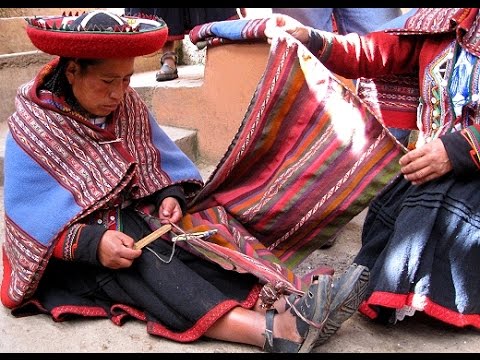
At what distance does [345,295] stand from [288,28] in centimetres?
111

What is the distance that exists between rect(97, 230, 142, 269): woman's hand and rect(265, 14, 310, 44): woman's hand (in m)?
0.98

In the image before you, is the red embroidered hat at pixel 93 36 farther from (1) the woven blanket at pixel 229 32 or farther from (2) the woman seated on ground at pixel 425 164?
(1) the woven blanket at pixel 229 32

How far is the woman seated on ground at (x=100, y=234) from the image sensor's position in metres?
1.93

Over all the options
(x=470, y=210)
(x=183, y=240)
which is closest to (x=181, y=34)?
(x=183, y=240)

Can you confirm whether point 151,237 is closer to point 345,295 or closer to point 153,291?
point 153,291

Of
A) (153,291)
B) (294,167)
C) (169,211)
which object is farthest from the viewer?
(294,167)

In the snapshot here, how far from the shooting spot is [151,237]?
2064 millimetres

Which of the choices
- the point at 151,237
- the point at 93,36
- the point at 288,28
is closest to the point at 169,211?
the point at 151,237

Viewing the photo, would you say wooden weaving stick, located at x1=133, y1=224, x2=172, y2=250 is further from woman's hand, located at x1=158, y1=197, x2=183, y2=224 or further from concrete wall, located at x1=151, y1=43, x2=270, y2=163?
concrete wall, located at x1=151, y1=43, x2=270, y2=163

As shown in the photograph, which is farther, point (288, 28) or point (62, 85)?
point (288, 28)

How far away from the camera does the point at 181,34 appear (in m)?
4.34

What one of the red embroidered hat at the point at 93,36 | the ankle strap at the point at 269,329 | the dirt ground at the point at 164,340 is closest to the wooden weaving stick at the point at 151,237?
the dirt ground at the point at 164,340

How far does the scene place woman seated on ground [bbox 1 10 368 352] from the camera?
1925mm
